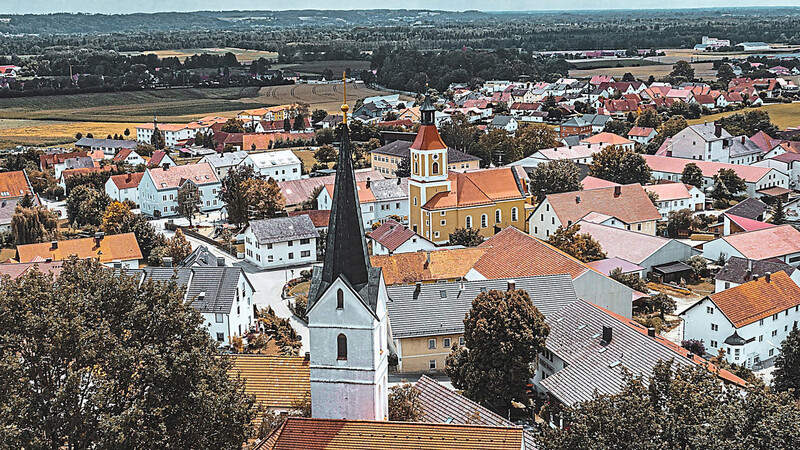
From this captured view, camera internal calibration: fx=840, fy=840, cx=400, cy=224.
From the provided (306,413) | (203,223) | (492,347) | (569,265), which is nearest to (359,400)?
(306,413)

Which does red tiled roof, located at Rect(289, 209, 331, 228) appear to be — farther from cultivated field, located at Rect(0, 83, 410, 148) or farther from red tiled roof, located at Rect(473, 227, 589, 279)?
cultivated field, located at Rect(0, 83, 410, 148)

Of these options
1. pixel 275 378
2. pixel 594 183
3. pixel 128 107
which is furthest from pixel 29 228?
pixel 128 107

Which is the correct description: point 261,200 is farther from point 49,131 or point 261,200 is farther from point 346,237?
point 49,131

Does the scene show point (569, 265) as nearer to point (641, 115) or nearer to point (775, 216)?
point (775, 216)

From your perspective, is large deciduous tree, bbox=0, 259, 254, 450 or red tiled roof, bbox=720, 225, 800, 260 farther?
red tiled roof, bbox=720, 225, 800, 260

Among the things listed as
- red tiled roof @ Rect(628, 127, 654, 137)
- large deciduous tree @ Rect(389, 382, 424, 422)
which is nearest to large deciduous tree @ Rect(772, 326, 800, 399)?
large deciduous tree @ Rect(389, 382, 424, 422)

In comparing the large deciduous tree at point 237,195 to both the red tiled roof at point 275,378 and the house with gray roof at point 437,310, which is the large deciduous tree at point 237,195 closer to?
the house with gray roof at point 437,310

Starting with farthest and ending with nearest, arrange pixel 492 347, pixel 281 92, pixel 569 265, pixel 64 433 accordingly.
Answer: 1. pixel 281 92
2. pixel 569 265
3. pixel 492 347
4. pixel 64 433
